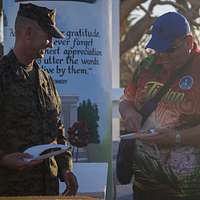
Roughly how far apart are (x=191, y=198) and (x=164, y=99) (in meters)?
0.61

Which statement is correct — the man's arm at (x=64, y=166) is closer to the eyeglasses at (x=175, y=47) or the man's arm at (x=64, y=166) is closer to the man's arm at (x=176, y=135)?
the man's arm at (x=176, y=135)

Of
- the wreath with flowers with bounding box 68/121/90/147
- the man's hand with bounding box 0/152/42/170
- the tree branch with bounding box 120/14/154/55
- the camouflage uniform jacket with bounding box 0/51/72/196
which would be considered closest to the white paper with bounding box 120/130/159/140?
the camouflage uniform jacket with bounding box 0/51/72/196

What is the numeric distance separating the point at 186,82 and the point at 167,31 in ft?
1.06

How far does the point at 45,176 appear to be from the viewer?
372 centimetres

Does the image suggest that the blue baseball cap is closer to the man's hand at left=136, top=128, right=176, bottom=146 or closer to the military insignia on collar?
the military insignia on collar

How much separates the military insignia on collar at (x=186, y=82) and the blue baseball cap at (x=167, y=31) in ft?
0.66

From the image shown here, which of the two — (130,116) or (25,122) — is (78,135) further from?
(25,122)

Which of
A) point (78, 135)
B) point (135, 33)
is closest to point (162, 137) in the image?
point (78, 135)

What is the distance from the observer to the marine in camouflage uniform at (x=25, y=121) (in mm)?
3574

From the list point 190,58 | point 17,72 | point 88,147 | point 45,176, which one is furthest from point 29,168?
point 88,147

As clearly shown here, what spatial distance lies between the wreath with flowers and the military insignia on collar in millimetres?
1986

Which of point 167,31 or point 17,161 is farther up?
point 167,31

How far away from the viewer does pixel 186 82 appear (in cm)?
392

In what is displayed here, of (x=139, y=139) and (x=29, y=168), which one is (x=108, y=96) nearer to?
(x=139, y=139)
